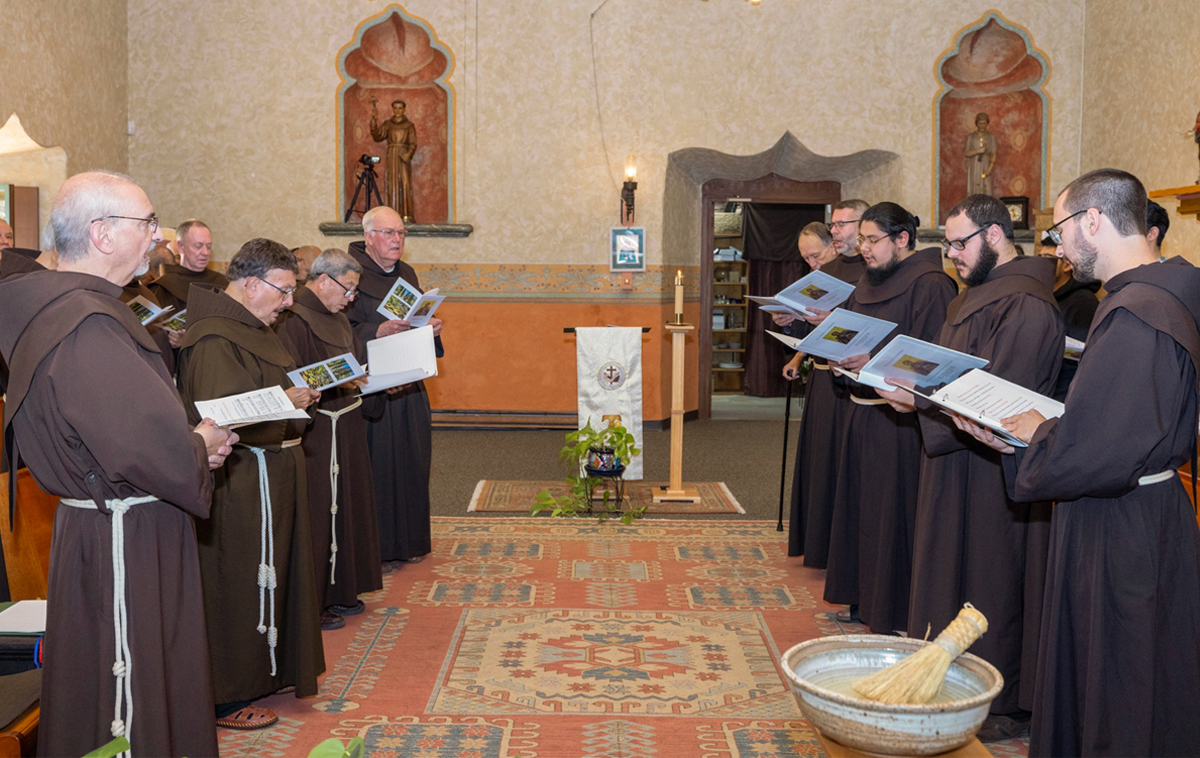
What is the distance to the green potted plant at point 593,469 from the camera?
7.07m

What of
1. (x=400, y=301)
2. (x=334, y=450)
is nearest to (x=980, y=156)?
(x=400, y=301)

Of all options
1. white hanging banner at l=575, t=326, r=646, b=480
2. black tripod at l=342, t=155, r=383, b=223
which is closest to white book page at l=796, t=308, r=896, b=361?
white hanging banner at l=575, t=326, r=646, b=480

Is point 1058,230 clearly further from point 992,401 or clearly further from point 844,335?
point 844,335

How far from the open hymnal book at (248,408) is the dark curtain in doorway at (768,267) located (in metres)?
11.6

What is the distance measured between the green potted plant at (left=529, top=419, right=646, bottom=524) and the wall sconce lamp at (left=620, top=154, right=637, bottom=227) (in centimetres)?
381

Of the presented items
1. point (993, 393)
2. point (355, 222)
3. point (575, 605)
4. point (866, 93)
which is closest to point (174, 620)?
point (993, 393)

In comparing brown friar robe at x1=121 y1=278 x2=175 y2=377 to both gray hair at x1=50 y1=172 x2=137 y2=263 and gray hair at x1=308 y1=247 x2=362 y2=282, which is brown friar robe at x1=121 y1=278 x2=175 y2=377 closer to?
Result: gray hair at x1=308 y1=247 x2=362 y2=282

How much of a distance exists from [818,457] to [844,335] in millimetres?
1383

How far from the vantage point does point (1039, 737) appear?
9.16ft

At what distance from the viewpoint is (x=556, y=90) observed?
10.6 metres

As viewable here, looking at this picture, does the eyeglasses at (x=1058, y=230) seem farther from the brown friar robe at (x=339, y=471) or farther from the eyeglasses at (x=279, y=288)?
the brown friar robe at (x=339, y=471)

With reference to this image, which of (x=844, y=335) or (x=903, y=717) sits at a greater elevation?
(x=844, y=335)

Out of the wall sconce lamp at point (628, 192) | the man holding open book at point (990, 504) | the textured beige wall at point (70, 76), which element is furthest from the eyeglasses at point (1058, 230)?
the textured beige wall at point (70, 76)

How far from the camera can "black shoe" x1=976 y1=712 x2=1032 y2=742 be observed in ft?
11.8
